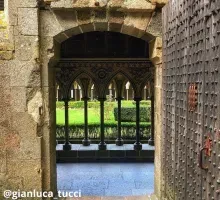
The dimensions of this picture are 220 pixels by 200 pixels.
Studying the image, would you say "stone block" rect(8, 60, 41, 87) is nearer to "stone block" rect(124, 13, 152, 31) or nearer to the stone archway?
the stone archway

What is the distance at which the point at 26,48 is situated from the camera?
12.1 feet

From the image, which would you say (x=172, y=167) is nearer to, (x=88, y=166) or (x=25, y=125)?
(x=25, y=125)

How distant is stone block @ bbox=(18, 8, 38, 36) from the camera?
3.63 metres

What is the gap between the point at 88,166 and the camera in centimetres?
684

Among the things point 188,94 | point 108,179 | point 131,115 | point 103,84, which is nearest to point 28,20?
point 188,94

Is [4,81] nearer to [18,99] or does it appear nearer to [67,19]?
[18,99]

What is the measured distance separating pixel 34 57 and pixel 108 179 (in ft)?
10.1

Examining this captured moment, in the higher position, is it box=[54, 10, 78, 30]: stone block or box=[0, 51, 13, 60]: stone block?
box=[54, 10, 78, 30]: stone block

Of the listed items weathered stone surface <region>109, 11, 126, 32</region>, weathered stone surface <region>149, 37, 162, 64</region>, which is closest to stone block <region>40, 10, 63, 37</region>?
weathered stone surface <region>109, 11, 126, 32</region>

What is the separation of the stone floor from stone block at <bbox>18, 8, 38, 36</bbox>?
7.61ft

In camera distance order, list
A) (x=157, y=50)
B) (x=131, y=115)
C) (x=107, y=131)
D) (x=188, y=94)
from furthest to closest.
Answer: (x=131, y=115), (x=107, y=131), (x=157, y=50), (x=188, y=94)

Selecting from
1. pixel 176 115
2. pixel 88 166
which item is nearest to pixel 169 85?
pixel 176 115

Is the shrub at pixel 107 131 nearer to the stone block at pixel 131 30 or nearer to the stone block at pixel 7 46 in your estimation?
the stone block at pixel 131 30

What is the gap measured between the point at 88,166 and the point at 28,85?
3.52 metres
